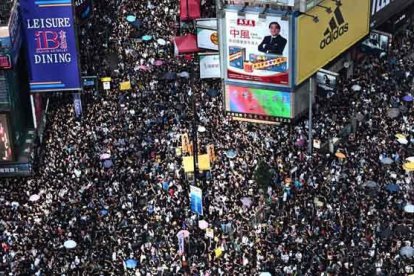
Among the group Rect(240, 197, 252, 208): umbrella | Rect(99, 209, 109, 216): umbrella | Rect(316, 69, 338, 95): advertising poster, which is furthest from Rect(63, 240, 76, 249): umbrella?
Rect(316, 69, 338, 95): advertising poster

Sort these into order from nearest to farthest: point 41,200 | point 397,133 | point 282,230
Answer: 1. point 282,230
2. point 41,200
3. point 397,133

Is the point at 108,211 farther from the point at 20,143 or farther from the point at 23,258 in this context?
the point at 20,143

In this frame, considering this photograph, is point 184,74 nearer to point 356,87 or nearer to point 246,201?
point 356,87

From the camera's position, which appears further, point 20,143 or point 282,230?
point 20,143

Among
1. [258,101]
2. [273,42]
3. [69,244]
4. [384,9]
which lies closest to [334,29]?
→ [273,42]

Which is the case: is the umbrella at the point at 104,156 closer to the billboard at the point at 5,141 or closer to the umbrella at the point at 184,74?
the billboard at the point at 5,141

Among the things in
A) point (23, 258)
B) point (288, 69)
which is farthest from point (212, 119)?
point (23, 258)
